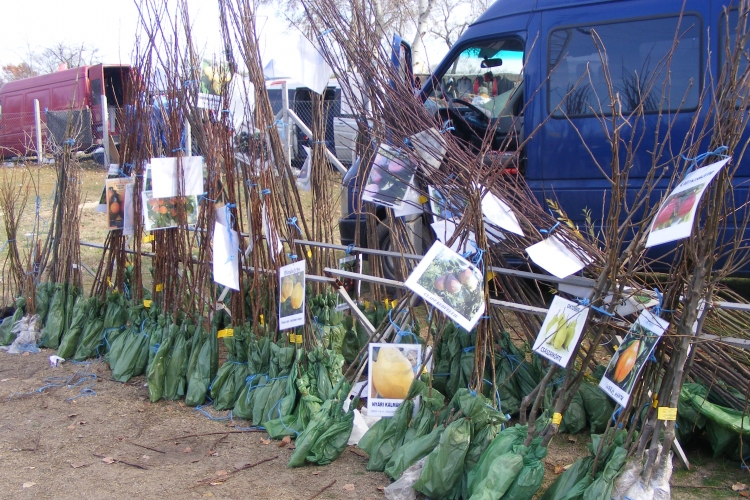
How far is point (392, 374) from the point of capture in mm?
3131

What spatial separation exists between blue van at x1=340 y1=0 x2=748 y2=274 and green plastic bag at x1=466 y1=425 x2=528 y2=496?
2.17 meters

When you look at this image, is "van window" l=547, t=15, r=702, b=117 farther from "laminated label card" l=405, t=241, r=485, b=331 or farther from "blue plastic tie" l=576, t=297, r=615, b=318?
"blue plastic tie" l=576, t=297, r=615, b=318

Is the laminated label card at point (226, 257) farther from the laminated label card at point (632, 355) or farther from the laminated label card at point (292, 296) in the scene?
the laminated label card at point (632, 355)

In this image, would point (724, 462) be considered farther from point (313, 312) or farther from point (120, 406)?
point (120, 406)

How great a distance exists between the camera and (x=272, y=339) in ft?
12.5

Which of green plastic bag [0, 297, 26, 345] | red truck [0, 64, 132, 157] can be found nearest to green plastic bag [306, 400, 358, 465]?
green plastic bag [0, 297, 26, 345]

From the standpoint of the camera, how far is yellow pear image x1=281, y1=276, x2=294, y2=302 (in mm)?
3553

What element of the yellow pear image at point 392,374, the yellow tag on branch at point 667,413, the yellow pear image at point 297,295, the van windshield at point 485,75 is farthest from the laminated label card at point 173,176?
the yellow tag on branch at point 667,413

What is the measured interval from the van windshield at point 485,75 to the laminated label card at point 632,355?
10.1 ft

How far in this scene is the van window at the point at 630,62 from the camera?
4.56 meters

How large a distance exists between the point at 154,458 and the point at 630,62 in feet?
12.7

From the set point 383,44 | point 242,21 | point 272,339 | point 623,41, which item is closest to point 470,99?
point 623,41

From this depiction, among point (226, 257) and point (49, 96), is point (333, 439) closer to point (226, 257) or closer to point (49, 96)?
point (226, 257)

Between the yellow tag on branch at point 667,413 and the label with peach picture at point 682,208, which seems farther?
the yellow tag on branch at point 667,413
